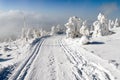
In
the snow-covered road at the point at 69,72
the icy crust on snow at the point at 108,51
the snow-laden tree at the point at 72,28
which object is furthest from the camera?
the snow-laden tree at the point at 72,28

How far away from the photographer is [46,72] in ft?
69.1

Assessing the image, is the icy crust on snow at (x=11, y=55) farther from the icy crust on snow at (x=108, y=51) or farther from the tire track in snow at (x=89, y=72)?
the icy crust on snow at (x=108, y=51)

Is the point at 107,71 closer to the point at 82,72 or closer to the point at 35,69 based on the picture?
the point at 82,72

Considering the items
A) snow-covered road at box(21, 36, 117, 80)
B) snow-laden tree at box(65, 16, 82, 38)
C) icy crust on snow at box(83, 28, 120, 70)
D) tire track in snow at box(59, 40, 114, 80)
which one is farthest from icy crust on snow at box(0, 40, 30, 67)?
snow-laden tree at box(65, 16, 82, 38)

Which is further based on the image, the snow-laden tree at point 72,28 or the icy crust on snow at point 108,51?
the snow-laden tree at point 72,28

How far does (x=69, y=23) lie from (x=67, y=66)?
192 feet

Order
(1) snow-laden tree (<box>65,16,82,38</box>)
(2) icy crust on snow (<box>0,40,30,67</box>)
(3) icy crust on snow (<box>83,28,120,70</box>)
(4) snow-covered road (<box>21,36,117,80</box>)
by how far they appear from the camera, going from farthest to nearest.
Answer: (1) snow-laden tree (<box>65,16,82,38</box>) < (2) icy crust on snow (<box>0,40,30,67</box>) < (3) icy crust on snow (<box>83,28,120,70</box>) < (4) snow-covered road (<box>21,36,117,80</box>)

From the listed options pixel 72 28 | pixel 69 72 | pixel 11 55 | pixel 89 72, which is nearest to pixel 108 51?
pixel 89 72

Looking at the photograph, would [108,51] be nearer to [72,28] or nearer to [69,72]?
[69,72]

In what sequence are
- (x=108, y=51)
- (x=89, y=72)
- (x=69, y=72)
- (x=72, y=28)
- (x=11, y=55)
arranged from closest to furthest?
(x=89, y=72), (x=69, y=72), (x=108, y=51), (x=11, y=55), (x=72, y=28)

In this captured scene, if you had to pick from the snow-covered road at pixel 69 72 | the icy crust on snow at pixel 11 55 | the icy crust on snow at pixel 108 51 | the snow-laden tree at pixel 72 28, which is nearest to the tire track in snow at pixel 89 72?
the snow-covered road at pixel 69 72

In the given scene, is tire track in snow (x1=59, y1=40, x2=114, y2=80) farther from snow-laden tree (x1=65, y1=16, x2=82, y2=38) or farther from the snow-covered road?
snow-laden tree (x1=65, y1=16, x2=82, y2=38)

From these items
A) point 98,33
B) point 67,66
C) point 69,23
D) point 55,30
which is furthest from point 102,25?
point 67,66

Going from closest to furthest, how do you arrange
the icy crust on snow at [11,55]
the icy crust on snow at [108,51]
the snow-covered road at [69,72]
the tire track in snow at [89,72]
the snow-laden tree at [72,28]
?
the tire track in snow at [89,72], the snow-covered road at [69,72], the icy crust on snow at [108,51], the icy crust on snow at [11,55], the snow-laden tree at [72,28]
